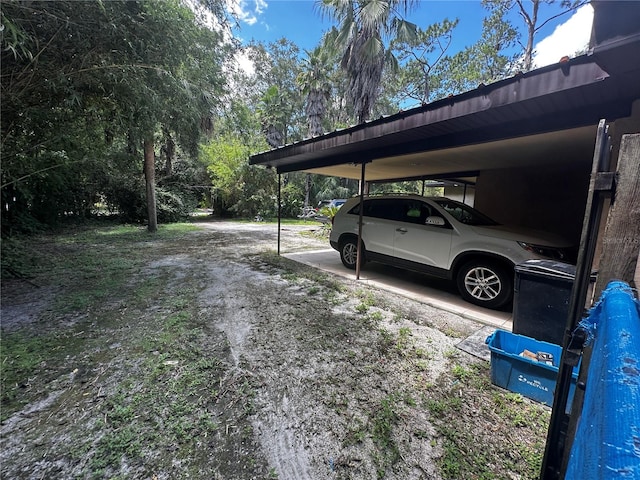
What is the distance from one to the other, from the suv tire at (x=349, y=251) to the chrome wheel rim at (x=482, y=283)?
215cm

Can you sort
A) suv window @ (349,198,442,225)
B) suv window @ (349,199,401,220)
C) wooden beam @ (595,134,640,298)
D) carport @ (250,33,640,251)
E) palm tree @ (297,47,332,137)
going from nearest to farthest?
wooden beam @ (595,134,640,298)
carport @ (250,33,640,251)
suv window @ (349,198,442,225)
suv window @ (349,199,401,220)
palm tree @ (297,47,332,137)

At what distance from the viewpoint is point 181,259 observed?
257 inches

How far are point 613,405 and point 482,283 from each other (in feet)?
12.9

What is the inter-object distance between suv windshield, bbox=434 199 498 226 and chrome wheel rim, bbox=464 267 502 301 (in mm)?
791

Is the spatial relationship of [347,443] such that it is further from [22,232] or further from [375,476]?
[22,232]

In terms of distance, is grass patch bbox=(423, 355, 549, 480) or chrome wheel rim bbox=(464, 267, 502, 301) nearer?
grass patch bbox=(423, 355, 549, 480)

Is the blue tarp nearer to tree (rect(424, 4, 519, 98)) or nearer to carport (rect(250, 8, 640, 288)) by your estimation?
carport (rect(250, 8, 640, 288))

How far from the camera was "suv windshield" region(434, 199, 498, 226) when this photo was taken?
4.38 metres

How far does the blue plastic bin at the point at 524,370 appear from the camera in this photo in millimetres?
2059

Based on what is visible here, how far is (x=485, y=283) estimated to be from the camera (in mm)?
3930

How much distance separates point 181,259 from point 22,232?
6.03 meters

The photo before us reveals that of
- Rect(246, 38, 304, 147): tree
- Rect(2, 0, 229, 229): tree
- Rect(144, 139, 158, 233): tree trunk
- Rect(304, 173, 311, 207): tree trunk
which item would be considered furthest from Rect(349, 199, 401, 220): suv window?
Rect(246, 38, 304, 147): tree

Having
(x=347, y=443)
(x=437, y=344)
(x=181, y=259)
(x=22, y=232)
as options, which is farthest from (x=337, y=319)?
(x=22, y=232)

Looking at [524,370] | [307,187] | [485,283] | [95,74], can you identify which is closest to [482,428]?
[524,370]
